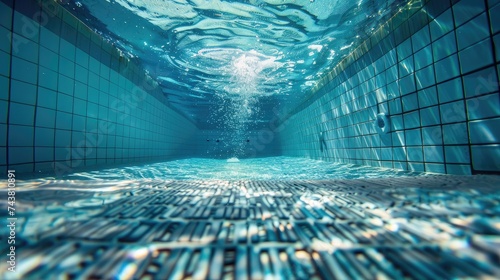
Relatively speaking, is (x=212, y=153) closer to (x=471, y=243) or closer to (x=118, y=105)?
(x=118, y=105)

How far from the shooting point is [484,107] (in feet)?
8.87

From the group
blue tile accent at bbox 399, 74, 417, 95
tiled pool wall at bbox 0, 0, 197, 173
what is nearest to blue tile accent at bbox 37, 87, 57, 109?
tiled pool wall at bbox 0, 0, 197, 173

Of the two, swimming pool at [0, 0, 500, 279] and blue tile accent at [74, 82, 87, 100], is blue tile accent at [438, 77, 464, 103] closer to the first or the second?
swimming pool at [0, 0, 500, 279]

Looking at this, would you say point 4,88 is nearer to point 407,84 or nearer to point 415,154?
point 407,84

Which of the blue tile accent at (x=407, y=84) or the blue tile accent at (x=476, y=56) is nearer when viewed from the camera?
the blue tile accent at (x=476, y=56)

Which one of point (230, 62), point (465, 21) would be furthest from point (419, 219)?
point (230, 62)

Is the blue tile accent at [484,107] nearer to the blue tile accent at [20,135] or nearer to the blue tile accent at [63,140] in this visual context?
the blue tile accent at [20,135]

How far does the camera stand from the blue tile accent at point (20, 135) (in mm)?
3309

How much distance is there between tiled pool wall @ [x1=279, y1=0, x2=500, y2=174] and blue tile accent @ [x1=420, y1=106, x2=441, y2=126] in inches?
0.7

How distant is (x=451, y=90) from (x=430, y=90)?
0.38 metres

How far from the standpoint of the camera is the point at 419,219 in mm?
1442

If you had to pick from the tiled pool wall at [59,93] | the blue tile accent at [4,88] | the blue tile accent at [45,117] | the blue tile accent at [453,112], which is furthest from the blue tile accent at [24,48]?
the blue tile accent at [453,112]

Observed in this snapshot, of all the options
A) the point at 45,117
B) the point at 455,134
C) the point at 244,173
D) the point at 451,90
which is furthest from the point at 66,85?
the point at 455,134

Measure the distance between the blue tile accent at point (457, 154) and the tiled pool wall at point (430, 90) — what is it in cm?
1
